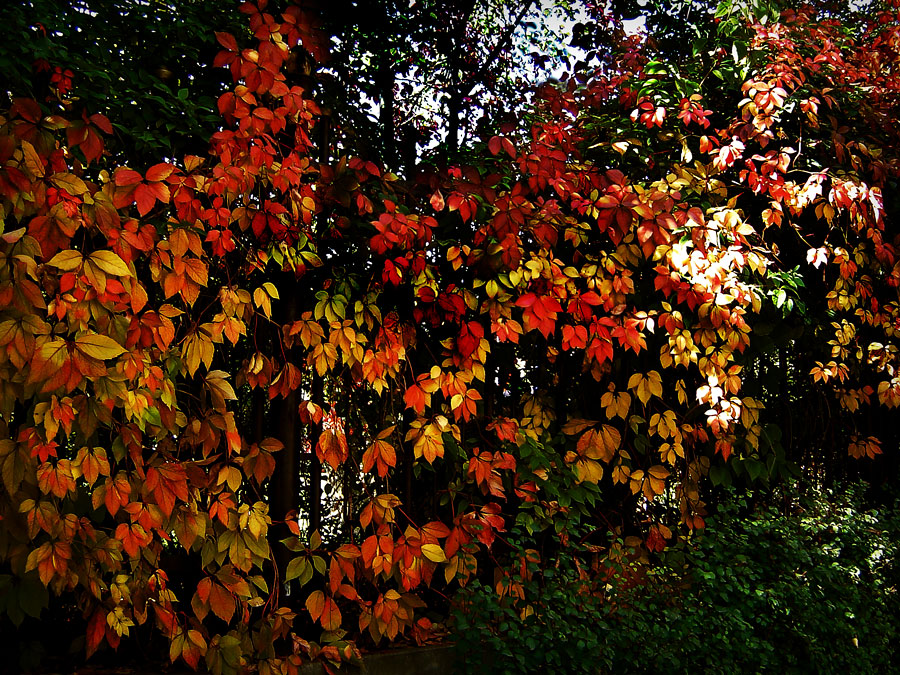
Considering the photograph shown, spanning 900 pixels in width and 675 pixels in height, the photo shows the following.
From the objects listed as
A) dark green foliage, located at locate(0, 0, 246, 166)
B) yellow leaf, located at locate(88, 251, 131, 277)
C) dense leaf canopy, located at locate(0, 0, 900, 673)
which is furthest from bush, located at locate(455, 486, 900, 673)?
dark green foliage, located at locate(0, 0, 246, 166)

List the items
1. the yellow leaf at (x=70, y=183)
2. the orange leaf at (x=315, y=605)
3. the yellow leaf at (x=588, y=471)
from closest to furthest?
the yellow leaf at (x=70, y=183) → the orange leaf at (x=315, y=605) → the yellow leaf at (x=588, y=471)

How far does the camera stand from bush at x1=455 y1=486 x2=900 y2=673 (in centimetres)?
231

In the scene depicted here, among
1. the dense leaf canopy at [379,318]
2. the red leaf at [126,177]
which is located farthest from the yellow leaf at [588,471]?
the red leaf at [126,177]

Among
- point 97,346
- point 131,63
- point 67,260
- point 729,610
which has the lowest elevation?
point 729,610

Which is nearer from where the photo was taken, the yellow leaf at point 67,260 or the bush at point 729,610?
the yellow leaf at point 67,260

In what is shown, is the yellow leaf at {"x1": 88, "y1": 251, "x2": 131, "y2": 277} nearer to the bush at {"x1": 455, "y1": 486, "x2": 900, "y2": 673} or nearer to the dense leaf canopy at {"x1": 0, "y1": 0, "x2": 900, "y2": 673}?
the dense leaf canopy at {"x1": 0, "y1": 0, "x2": 900, "y2": 673}

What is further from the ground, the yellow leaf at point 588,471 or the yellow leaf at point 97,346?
the yellow leaf at point 97,346

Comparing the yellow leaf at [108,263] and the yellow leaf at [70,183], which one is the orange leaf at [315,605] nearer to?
the yellow leaf at [108,263]

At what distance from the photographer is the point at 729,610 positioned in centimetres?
250

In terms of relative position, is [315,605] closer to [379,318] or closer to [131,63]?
[379,318]

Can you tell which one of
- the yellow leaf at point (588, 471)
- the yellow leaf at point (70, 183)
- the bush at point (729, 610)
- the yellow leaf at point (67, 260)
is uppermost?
the yellow leaf at point (70, 183)

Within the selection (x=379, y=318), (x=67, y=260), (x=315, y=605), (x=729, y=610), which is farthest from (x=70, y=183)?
(x=729, y=610)

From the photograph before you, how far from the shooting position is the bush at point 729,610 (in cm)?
231

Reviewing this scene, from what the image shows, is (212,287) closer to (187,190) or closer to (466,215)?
(187,190)
